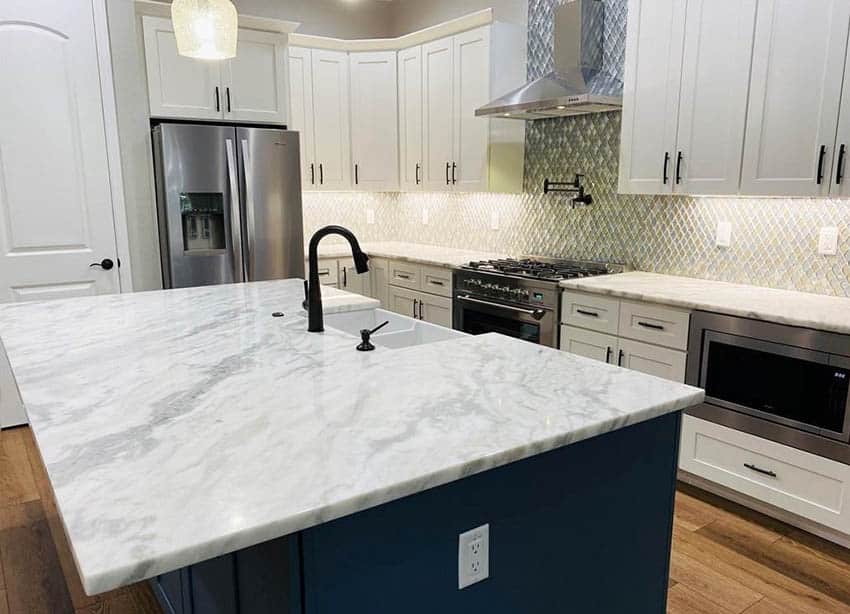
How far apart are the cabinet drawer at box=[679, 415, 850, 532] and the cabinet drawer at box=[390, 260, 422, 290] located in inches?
85.0

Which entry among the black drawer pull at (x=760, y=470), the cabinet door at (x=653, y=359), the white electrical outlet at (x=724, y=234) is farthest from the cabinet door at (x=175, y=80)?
the black drawer pull at (x=760, y=470)

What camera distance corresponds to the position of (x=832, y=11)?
8.18ft

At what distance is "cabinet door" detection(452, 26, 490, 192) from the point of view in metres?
4.18

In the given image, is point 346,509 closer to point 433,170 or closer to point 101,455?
point 101,455

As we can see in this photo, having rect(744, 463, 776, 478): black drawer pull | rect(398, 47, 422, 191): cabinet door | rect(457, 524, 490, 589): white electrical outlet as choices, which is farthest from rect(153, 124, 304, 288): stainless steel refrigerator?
rect(457, 524, 490, 589): white electrical outlet

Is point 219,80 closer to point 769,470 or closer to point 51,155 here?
point 51,155

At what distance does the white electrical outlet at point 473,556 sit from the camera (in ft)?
4.03

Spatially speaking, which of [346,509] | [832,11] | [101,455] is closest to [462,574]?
[346,509]

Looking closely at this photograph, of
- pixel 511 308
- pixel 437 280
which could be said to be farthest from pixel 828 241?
pixel 437 280

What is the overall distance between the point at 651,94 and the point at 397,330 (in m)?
1.85

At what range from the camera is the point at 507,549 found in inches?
51.3

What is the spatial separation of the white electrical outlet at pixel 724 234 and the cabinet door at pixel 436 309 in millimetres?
1663

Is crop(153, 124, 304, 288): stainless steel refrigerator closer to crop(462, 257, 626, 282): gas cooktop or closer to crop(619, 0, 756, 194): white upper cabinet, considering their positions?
crop(462, 257, 626, 282): gas cooktop

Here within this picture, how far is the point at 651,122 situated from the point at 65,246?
341 cm
